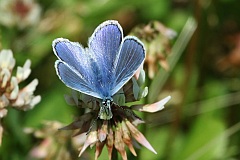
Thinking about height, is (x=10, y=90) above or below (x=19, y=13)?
below

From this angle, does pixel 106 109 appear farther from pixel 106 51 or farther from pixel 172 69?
pixel 172 69

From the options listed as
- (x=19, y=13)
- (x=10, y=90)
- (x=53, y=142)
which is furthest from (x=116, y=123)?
(x=19, y=13)

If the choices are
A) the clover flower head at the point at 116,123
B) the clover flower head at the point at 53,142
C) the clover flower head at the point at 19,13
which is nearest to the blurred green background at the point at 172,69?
the clover flower head at the point at 19,13

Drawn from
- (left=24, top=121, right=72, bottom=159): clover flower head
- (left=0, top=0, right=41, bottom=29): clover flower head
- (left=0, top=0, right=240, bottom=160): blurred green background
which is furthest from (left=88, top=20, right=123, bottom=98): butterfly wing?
(left=0, top=0, right=41, bottom=29): clover flower head

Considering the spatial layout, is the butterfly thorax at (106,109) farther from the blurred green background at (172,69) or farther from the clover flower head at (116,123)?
the blurred green background at (172,69)

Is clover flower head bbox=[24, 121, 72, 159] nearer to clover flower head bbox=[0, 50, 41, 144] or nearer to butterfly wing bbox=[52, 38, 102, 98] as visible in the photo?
clover flower head bbox=[0, 50, 41, 144]
